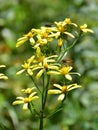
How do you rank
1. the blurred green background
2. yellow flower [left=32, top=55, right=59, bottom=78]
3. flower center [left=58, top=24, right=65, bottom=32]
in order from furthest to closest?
the blurred green background, flower center [left=58, top=24, right=65, bottom=32], yellow flower [left=32, top=55, right=59, bottom=78]

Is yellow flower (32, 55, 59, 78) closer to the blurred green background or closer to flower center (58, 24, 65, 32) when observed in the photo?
flower center (58, 24, 65, 32)

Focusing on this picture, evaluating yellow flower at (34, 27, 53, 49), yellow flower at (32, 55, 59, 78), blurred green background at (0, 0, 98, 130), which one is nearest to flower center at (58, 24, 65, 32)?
yellow flower at (34, 27, 53, 49)

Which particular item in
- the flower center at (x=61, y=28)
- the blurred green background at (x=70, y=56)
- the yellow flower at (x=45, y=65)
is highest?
the flower center at (x=61, y=28)

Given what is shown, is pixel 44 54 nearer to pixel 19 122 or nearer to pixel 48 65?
pixel 48 65

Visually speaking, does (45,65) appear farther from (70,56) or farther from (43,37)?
(70,56)

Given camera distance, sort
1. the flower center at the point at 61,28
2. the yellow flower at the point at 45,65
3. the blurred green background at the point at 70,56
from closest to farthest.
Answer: the yellow flower at the point at 45,65, the flower center at the point at 61,28, the blurred green background at the point at 70,56

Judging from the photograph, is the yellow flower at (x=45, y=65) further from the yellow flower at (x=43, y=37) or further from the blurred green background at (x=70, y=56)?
the blurred green background at (x=70, y=56)

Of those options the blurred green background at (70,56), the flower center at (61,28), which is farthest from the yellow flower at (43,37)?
the blurred green background at (70,56)

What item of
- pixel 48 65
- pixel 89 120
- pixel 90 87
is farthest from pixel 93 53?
pixel 48 65
